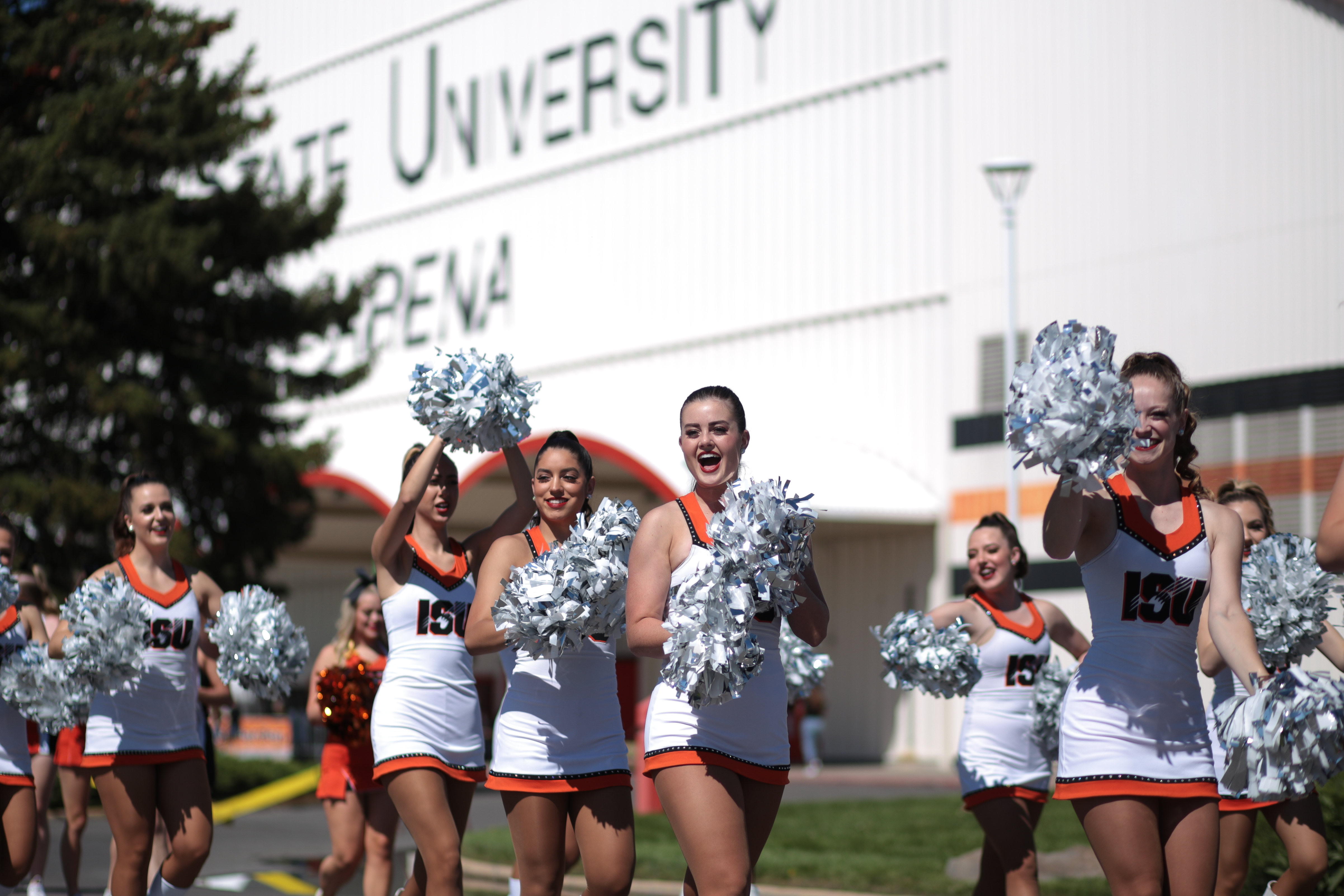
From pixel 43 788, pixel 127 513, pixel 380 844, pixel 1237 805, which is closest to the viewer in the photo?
pixel 1237 805

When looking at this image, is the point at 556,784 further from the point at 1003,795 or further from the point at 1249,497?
the point at 1249,497

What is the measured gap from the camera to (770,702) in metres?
4.79

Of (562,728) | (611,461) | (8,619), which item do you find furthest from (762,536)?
(611,461)

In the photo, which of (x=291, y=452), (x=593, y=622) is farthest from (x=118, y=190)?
(x=593, y=622)

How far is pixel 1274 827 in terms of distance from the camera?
19.6ft

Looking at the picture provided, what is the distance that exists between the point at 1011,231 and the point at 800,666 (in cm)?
1405

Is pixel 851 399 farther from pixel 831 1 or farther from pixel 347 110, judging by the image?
pixel 347 110

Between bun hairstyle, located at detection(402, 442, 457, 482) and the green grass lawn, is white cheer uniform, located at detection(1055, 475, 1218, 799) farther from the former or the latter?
the green grass lawn

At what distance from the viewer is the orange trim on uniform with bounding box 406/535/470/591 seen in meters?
6.30

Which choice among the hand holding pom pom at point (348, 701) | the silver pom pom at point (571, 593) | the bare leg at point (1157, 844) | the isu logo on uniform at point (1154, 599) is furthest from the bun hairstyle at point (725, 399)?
the hand holding pom pom at point (348, 701)

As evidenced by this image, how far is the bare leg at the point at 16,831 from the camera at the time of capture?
6.91m

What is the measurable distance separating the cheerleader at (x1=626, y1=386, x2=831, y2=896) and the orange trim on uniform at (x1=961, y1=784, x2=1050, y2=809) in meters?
2.35

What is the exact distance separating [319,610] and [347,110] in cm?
1312

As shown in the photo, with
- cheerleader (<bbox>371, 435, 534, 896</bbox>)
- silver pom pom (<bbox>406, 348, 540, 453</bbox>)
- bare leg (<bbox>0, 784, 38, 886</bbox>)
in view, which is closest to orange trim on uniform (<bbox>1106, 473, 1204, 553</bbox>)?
silver pom pom (<bbox>406, 348, 540, 453</bbox>)
